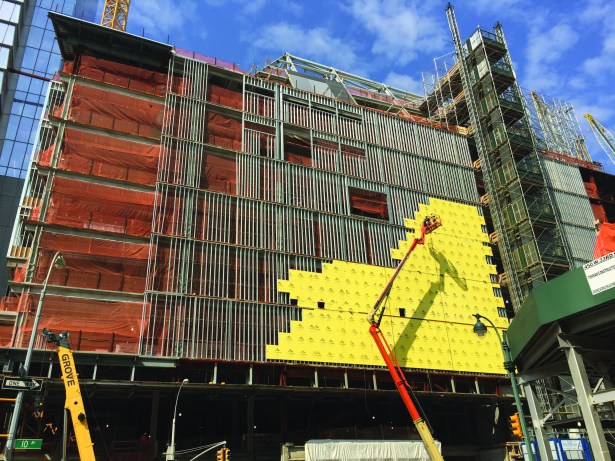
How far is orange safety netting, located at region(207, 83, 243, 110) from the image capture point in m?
46.9

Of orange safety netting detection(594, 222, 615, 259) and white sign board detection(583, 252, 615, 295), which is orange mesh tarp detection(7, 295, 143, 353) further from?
white sign board detection(583, 252, 615, 295)

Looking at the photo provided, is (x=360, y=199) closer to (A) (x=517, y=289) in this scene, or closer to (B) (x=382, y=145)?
(B) (x=382, y=145)

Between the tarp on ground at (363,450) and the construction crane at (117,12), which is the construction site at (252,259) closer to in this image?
the tarp on ground at (363,450)

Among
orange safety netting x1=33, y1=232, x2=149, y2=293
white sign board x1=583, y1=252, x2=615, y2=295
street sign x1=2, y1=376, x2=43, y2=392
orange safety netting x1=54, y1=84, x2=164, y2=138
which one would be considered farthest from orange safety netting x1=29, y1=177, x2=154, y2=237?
white sign board x1=583, y1=252, x2=615, y2=295

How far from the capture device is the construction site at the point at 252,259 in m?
34.8

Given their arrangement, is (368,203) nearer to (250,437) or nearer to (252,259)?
(252,259)

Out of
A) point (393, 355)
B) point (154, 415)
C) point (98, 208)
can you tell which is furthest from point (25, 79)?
point (393, 355)

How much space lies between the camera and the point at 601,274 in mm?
14359

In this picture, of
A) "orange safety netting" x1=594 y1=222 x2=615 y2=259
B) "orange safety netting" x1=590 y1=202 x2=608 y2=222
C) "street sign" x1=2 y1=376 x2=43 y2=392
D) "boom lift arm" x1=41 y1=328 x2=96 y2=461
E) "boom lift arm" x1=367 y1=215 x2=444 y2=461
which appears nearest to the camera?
"orange safety netting" x1=594 y1=222 x2=615 y2=259

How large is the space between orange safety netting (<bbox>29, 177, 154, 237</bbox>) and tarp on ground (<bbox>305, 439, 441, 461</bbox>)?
1906 cm

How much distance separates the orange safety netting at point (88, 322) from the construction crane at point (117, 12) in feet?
146

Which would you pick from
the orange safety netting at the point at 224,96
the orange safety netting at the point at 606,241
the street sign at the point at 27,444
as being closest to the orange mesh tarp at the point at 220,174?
the orange safety netting at the point at 224,96

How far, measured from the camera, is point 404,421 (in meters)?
46.6

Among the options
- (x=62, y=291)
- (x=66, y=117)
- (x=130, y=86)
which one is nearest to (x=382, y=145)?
(x=130, y=86)
